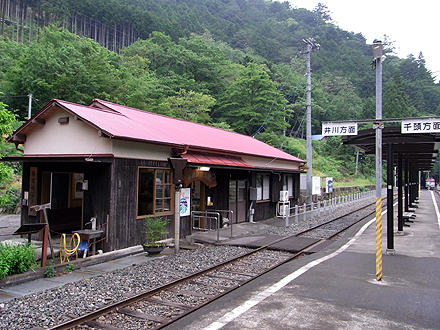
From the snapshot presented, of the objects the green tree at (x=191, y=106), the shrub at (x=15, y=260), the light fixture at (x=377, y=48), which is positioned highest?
the green tree at (x=191, y=106)

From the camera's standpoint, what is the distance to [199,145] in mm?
13070

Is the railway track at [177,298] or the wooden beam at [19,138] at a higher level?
the wooden beam at [19,138]

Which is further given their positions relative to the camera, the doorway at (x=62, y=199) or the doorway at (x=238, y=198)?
the doorway at (x=238, y=198)

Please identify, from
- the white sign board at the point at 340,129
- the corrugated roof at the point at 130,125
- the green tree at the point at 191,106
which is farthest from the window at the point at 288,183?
the green tree at the point at 191,106

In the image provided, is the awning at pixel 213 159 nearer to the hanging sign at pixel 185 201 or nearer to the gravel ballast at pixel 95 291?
the hanging sign at pixel 185 201

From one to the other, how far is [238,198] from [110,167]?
829 centimetres

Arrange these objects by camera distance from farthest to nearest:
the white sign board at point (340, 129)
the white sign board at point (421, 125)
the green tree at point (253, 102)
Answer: the green tree at point (253, 102)
the white sign board at point (340, 129)
the white sign board at point (421, 125)

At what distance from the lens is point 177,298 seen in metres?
6.54

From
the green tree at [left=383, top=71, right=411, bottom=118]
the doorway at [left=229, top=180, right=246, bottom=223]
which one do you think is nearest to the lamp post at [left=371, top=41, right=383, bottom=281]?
the doorway at [left=229, top=180, right=246, bottom=223]

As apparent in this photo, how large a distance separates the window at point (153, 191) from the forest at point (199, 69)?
4913mm

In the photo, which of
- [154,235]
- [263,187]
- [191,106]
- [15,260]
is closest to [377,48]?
[154,235]

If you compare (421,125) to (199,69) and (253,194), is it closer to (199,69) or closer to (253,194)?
(253,194)

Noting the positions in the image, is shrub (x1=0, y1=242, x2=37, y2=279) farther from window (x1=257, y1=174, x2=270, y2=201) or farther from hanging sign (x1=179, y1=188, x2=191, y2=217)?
window (x1=257, y1=174, x2=270, y2=201)

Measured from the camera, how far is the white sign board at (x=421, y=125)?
846 cm
